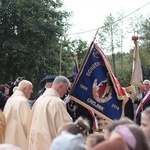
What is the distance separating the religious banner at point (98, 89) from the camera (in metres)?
8.10

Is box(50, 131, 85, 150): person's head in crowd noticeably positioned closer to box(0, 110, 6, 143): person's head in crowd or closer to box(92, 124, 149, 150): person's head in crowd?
box(92, 124, 149, 150): person's head in crowd

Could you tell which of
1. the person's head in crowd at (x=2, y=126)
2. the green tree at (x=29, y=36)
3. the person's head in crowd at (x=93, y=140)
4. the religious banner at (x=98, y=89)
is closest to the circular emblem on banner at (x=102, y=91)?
the religious banner at (x=98, y=89)

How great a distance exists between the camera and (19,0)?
64.3ft

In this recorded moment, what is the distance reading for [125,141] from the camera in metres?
2.72

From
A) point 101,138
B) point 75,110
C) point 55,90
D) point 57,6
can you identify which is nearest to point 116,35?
point 57,6

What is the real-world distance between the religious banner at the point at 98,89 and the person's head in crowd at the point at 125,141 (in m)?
5.07

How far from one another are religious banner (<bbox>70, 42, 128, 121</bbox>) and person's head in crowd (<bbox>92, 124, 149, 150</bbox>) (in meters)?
5.07

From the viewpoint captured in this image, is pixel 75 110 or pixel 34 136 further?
pixel 75 110

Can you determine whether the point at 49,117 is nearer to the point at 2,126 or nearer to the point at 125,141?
the point at 2,126

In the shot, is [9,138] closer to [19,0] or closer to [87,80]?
[87,80]

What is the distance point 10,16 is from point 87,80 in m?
12.2

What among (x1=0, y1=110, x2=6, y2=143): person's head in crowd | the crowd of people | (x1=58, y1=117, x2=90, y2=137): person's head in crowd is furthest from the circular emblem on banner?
(x1=58, y1=117, x2=90, y2=137): person's head in crowd

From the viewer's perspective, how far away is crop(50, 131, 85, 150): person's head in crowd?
3244mm

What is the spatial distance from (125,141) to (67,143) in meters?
0.68
